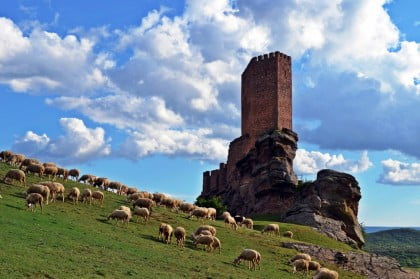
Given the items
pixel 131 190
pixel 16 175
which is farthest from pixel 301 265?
A: pixel 16 175

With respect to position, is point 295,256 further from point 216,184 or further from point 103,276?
point 216,184

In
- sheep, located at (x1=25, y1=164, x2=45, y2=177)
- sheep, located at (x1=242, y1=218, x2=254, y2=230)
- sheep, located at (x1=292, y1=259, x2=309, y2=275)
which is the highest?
sheep, located at (x1=25, y1=164, x2=45, y2=177)

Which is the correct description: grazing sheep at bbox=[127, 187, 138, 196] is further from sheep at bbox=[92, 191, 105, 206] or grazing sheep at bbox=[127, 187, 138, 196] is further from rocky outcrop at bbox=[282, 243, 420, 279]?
rocky outcrop at bbox=[282, 243, 420, 279]

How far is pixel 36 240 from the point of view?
2791 centimetres

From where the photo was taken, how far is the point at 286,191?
92438 mm

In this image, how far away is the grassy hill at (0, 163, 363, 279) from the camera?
79.0 feet

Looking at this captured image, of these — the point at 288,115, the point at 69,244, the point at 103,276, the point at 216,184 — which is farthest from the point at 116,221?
the point at 216,184

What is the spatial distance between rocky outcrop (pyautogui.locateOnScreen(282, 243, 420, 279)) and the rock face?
1808cm

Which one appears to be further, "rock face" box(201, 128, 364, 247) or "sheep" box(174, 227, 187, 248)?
"rock face" box(201, 128, 364, 247)

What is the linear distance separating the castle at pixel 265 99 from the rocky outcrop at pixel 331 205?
1840 centimetres

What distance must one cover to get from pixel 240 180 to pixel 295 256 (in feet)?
209

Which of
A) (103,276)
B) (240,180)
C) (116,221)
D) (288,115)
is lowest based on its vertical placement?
(103,276)

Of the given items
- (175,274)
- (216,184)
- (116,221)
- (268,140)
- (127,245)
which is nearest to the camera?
(175,274)

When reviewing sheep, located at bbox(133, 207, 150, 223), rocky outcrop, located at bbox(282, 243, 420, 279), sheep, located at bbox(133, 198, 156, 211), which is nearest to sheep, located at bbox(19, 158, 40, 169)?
sheep, located at bbox(133, 198, 156, 211)
